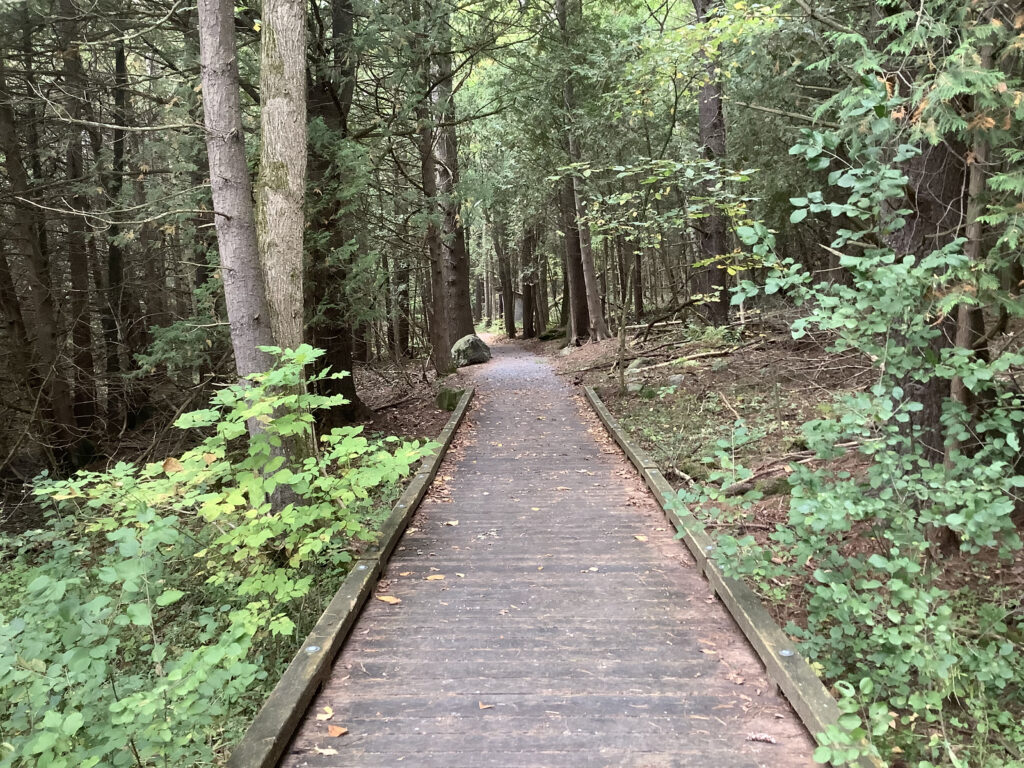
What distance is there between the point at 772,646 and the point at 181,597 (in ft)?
13.3

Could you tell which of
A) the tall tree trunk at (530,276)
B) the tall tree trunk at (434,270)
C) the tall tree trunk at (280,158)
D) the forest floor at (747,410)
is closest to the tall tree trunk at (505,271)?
the tall tree trunk at (530,276)

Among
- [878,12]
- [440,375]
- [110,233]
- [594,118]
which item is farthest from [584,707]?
[594,118]

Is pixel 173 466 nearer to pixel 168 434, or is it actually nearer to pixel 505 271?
pixel 168 434

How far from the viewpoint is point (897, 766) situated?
2955 mm

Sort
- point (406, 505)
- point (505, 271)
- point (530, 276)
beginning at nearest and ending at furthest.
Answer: point (406, 505) < point (530, 276) < point (505, 271)

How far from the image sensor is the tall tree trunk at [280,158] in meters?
5.75

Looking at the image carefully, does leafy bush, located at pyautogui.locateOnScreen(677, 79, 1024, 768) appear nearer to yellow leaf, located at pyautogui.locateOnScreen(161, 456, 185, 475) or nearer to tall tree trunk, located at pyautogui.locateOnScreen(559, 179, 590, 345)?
yellow leaf, located at pyautogui.locateOnScreen(161, 456, 185, 475)

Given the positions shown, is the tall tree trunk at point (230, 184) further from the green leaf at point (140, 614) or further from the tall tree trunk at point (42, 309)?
the tall tree trunk at point (42, 309)

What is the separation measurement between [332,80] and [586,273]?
37.5 ft

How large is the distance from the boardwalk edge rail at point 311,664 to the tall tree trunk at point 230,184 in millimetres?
2113

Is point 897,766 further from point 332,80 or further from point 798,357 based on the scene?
point 332,80

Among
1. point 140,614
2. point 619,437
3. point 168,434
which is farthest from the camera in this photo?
point 168,434

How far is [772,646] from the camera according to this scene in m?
3.63

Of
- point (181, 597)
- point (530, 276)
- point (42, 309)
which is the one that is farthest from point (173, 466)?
point (530, 276)
